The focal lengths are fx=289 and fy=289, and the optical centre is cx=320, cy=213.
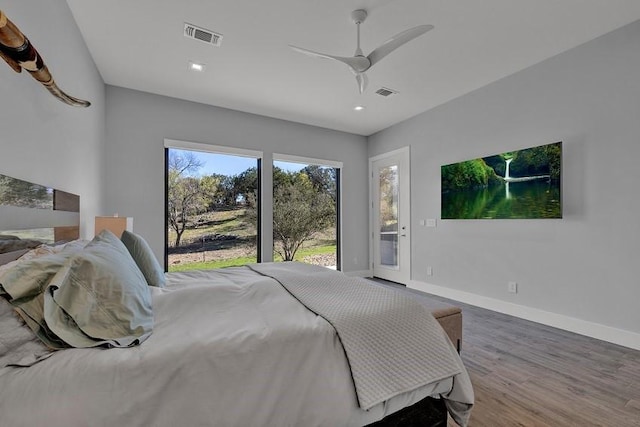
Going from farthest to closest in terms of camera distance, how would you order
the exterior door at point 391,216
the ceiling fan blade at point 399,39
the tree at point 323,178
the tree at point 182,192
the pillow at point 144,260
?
1. the tree at point 323,178
2. the exterior door at point 391,216
3. the tree at point 182,192
4. the ceiling fan blade at point 399,39
5. the pillow at point 144,260

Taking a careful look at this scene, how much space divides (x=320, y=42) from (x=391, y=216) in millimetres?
3265

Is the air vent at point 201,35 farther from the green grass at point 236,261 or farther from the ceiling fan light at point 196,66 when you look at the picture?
the green grass at point 236,261

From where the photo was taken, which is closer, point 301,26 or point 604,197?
point 301,26

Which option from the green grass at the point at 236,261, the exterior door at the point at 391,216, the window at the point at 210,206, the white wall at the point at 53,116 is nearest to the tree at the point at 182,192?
the window at the point at 210,206

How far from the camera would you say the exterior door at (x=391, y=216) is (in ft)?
16.1

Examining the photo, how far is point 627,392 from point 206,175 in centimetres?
476

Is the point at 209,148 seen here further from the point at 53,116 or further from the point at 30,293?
the point at 30,293

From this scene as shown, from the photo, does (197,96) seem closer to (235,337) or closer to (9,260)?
(9,260)

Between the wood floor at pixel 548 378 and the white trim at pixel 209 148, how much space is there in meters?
3.70

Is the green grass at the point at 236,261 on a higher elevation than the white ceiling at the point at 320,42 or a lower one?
lower

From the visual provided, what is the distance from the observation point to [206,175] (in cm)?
430

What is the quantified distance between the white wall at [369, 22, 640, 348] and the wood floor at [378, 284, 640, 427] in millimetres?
400

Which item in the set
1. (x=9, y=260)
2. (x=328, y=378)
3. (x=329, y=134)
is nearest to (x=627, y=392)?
(x=328, y=378)

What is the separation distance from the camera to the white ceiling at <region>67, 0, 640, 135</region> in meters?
2.33
